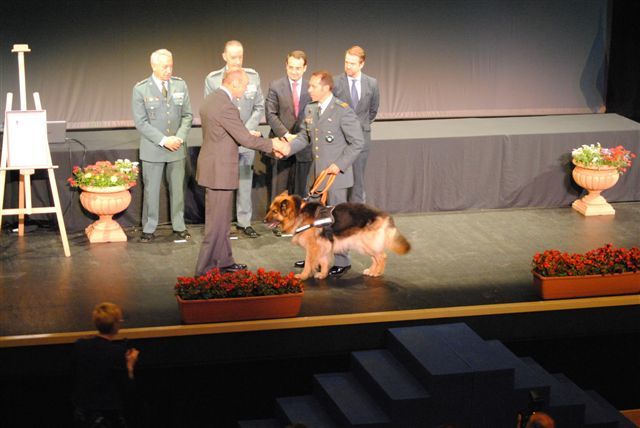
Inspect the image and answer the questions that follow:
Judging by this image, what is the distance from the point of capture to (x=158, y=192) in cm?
873

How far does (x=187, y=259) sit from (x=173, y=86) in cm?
144

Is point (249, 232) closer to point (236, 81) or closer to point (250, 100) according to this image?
point (250, 100)

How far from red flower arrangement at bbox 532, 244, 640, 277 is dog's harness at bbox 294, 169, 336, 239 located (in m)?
1.49

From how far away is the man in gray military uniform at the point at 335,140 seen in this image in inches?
305

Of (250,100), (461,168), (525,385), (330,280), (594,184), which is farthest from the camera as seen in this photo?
(461,168)

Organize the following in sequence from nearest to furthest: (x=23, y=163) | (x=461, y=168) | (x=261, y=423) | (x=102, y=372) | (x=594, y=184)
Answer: (x=102, y=372) → (x=261, y=423) → (x=23, y=163) → (x=594, y=184) → (x=461, y=168)

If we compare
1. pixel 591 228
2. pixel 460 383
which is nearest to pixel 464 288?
pixel 460 383

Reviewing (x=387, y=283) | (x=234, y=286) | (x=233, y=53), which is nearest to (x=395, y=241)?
(x=387, y=283)

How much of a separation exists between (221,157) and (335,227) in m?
0.96

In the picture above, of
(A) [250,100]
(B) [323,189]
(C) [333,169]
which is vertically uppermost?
(A) [250,100]

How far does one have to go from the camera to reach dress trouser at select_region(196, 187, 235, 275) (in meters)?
7.58

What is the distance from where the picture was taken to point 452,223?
9.41 meters

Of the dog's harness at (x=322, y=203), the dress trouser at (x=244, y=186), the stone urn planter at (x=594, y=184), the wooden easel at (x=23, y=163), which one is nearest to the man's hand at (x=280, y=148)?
the dog's harness at (x=322, y=203)

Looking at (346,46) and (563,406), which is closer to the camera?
(563,406)
